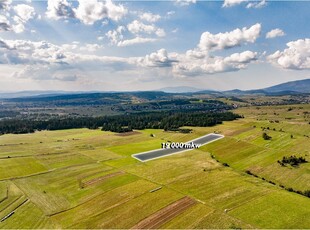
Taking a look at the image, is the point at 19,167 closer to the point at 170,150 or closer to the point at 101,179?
the point at 101,179

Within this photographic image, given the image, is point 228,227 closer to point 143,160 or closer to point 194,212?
point 194,212

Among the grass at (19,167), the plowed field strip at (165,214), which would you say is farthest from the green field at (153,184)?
the plowed field strip at (165,214)

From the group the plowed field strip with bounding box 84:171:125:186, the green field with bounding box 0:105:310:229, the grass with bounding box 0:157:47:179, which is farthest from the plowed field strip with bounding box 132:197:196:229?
the grass with bounding box 0:157:47:179

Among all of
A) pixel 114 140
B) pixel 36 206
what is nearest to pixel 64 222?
pixel 36 206

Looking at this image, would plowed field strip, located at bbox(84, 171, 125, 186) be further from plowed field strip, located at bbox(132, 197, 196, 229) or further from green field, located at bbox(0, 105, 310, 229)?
plowed field strip, located at bbox(132, 197, 196, 229)

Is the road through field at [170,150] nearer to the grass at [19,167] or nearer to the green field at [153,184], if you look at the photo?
the green field at [153,184]

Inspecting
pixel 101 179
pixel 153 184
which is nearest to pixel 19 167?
pixel 101 179
